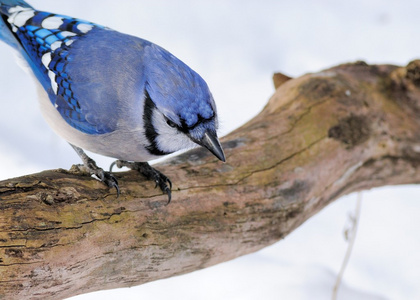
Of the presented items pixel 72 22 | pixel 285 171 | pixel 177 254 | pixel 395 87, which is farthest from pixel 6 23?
pixel 395 87

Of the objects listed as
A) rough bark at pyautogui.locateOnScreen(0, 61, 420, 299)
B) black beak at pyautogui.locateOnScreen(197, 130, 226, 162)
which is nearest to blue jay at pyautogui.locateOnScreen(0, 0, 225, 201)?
black beak at pyautogui.locateOnScreen(197, 130, 226, 162)

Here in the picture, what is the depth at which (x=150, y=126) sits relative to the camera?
1400 millimetres

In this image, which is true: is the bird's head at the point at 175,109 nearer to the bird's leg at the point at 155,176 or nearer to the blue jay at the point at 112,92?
the blue jay at the point at 112,92

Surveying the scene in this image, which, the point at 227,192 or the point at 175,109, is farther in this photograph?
the point at 227,192

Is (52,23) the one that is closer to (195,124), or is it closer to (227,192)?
(195,124)

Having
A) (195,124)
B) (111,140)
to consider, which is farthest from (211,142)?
(111,140)

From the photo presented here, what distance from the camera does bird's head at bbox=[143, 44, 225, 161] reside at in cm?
132

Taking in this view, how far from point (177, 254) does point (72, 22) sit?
77 cm

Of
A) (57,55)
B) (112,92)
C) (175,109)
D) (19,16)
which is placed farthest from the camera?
(19,16)

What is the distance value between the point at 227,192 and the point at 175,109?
1.57ft

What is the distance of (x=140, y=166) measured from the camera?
1.65m

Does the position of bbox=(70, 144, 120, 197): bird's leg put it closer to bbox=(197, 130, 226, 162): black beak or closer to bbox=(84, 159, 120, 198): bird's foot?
bbox=(84, 159, 120, 198): bird's foot

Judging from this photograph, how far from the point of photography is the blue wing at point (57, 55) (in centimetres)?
149

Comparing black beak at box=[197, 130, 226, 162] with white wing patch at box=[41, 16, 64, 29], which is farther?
white wing patch at box=[41, 16, 64, 29]
